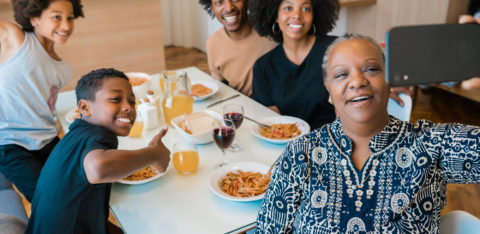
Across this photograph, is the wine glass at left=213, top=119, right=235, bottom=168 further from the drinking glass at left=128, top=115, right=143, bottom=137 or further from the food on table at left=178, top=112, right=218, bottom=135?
the drinking glass at left=128, top=115, right=143, bottom=137

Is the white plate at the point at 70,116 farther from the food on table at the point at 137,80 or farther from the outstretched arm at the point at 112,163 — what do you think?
the outstretched arm at the point at 112,163

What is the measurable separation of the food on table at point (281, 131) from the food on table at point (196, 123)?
23cm

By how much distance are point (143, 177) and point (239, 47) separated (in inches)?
53.3

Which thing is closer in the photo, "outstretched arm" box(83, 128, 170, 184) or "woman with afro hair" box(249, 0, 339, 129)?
"outstretched arm" box(83, 128, 170, 184)

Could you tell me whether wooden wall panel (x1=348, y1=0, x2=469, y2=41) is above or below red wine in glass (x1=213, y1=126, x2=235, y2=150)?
above

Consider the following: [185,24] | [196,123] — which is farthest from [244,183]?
[185,24]

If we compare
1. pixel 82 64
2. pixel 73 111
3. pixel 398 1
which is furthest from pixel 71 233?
pixel 398 1

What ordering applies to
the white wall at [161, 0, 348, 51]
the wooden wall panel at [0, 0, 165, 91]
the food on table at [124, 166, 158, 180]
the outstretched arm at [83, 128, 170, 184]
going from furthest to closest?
the white wall at [161, 0, 348, 51]
the wooden wall panel at [0, 0, 165, 91]
the food on table at [124, 166, 158, 180]
the outstretched arm at [83, 128, 170, 184]

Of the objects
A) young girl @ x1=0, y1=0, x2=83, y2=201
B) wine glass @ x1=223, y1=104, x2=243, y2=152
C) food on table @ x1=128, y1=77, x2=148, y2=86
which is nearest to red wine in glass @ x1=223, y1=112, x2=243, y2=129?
wine glass @ x1=223, y1=104, x2=243, y2=152

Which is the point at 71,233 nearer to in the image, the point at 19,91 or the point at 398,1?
the point at 19,91

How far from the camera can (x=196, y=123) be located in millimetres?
1712

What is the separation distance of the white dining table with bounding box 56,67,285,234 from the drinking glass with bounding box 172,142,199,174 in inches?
1.1

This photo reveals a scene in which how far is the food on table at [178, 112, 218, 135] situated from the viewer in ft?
5.49

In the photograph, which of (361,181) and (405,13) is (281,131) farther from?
(405,13)
